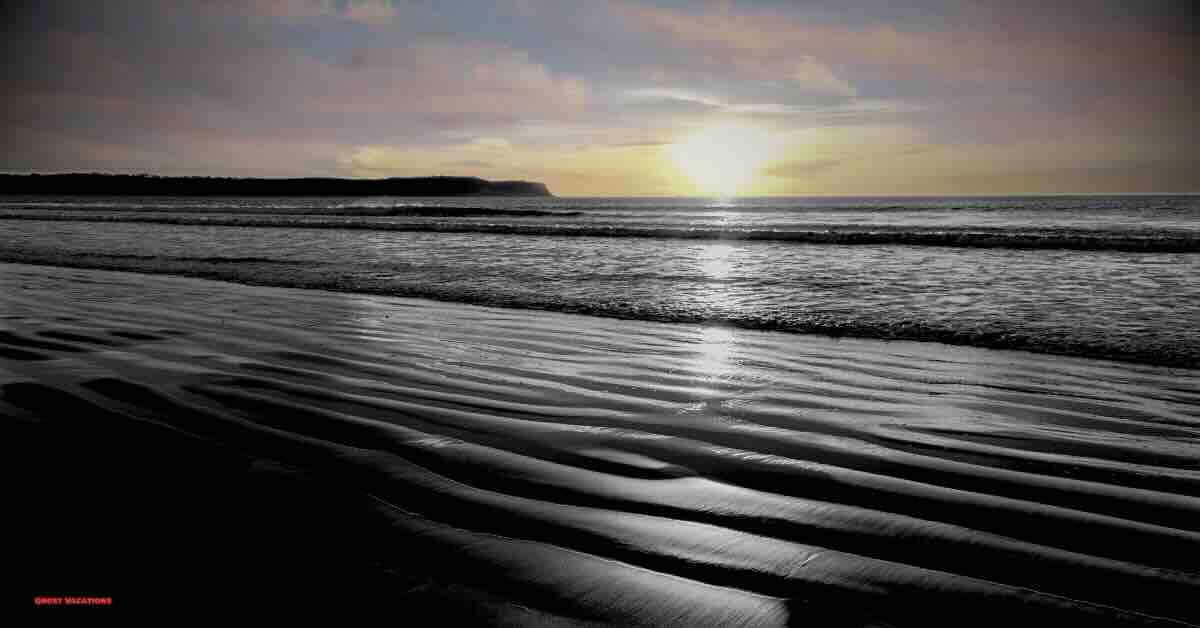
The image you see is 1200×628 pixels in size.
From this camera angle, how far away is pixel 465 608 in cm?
184

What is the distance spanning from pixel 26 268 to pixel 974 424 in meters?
14.7

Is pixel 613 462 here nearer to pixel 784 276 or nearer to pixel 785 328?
pixel 785 328

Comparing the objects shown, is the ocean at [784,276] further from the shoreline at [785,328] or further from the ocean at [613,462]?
the ocean at [613,462]

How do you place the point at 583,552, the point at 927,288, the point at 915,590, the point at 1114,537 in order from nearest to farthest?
the point at 915,590 → the point at 583,552 → the point at 1114,537 → the point at 927,288

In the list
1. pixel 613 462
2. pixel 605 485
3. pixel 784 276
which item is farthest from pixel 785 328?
pixel 784 276

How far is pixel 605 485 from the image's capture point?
2.79 metres

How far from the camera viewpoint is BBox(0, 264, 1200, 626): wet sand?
75.8 inches

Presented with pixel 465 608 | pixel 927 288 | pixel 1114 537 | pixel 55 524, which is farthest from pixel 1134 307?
pixel 55 524

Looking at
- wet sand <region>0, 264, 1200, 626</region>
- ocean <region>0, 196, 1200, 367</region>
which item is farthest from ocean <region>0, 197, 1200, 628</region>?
ocean <region>0, 196, 1200, 367</region>

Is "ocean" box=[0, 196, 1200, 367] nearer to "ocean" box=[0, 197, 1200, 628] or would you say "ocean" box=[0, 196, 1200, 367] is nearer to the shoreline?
the shoreline

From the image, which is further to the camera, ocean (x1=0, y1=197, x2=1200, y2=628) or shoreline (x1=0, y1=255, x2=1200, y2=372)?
shoreline (x1=0, y1=255, x2=1200, y2=372)

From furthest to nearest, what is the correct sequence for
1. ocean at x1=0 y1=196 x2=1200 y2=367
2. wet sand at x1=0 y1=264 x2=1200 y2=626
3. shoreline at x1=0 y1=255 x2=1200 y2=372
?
ocean at x1=0 y1=196 x2=1200 y2=367, shoreline at x1=0 y1=255 x2=1200 y2=372, wet sand at x1=0 y1=264 x2=1200 y2=626

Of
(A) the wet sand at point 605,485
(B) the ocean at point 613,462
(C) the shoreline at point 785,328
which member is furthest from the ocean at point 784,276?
(A) the wet sand at point 605,485

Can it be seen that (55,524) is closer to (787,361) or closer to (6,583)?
(6,583)
